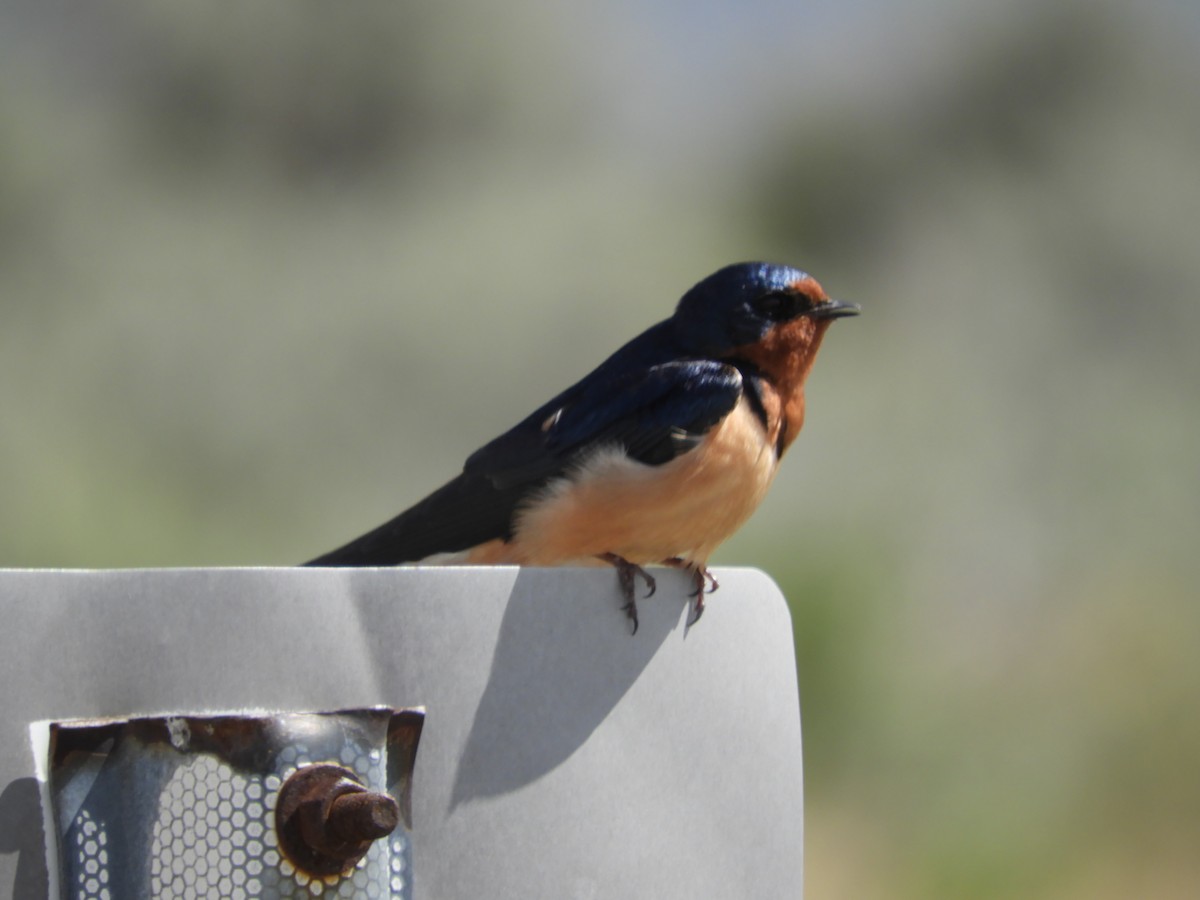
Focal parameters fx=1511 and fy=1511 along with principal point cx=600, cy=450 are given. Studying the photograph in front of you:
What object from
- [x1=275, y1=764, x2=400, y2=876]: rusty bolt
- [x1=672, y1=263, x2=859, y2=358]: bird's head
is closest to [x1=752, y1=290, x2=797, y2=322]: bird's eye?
[x1=672, y1=263, x2=859, y2=358]: bird's head

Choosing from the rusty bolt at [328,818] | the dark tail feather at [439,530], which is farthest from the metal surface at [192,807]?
the dark tail feather at [439,530]

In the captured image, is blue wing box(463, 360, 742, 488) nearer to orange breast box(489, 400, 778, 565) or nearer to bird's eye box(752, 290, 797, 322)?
orange breast box(489, 400, 778, 565)

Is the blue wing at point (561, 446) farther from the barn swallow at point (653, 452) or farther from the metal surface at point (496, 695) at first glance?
the metal surface at point (496, 695)

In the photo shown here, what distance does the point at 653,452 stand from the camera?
102 inches

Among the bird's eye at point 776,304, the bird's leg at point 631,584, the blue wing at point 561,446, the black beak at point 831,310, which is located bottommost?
the bird's leg at point 631,584

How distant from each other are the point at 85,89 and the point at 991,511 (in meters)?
8.82

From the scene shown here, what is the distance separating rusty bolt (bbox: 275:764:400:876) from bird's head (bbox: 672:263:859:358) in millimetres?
1710

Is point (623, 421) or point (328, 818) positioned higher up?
point (623, 421)

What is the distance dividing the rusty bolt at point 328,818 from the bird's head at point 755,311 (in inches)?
67.3

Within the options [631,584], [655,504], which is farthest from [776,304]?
[631,584]

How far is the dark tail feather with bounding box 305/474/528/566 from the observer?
2.69 meters

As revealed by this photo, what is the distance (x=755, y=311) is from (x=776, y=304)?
1.7 inches

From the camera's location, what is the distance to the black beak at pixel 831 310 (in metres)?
2.86

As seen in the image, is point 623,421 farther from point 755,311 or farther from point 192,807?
point 192,807
